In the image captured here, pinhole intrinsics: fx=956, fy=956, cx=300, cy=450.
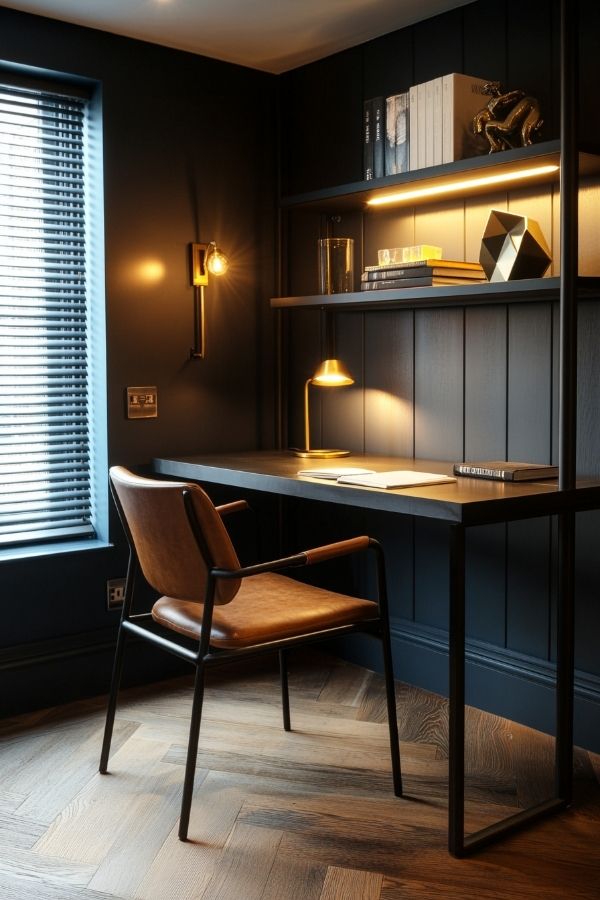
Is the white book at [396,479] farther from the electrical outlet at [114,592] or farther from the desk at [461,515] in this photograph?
the electrical outlet at [114,592]

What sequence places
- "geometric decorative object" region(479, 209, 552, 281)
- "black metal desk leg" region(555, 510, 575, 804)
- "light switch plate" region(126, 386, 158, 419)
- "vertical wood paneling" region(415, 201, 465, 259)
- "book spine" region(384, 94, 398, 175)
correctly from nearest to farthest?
"black metal desk leg" region(555, 510, 575, 804)
"geometric decorative object" region(479, 209, 552, 281)
"book spine" region(384, 94, 398, 175)
"vertical wood paneling" region(415, 201, 465, 259)
"light switch plate" region(126, 386, 158, 419)

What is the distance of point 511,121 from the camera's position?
8.66 ft

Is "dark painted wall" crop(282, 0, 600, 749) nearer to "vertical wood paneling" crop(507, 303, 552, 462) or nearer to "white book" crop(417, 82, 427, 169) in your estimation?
"vertical wood paneling" crop(507, 303, 552, 462)

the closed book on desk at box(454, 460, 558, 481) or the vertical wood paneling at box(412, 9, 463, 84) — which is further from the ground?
the vertical wood paneling at box(412, 9, 463, 84)

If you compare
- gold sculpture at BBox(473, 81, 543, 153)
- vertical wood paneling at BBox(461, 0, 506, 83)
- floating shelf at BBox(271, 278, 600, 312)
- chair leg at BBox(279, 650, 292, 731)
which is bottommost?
chair leg at BBox(279, 650, 292, 731)

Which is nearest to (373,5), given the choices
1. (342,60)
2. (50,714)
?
(342,60)

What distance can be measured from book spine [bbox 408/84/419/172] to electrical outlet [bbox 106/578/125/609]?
164 centimetres

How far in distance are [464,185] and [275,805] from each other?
1814 millimetres

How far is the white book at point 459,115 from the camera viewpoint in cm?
268

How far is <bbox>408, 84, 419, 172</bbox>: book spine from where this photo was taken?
2.80 m

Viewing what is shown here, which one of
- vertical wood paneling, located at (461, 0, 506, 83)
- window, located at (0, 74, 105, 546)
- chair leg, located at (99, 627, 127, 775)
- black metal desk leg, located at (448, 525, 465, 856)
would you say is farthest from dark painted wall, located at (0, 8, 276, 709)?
black metal desk leg, located at (448, 525, 465, 856)

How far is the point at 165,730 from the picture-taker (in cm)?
287

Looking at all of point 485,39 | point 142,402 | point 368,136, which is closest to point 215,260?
point 142,402

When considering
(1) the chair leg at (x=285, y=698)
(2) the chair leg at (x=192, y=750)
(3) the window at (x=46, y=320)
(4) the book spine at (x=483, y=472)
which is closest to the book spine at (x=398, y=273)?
(4) the book spine at (x=483, y=472)
